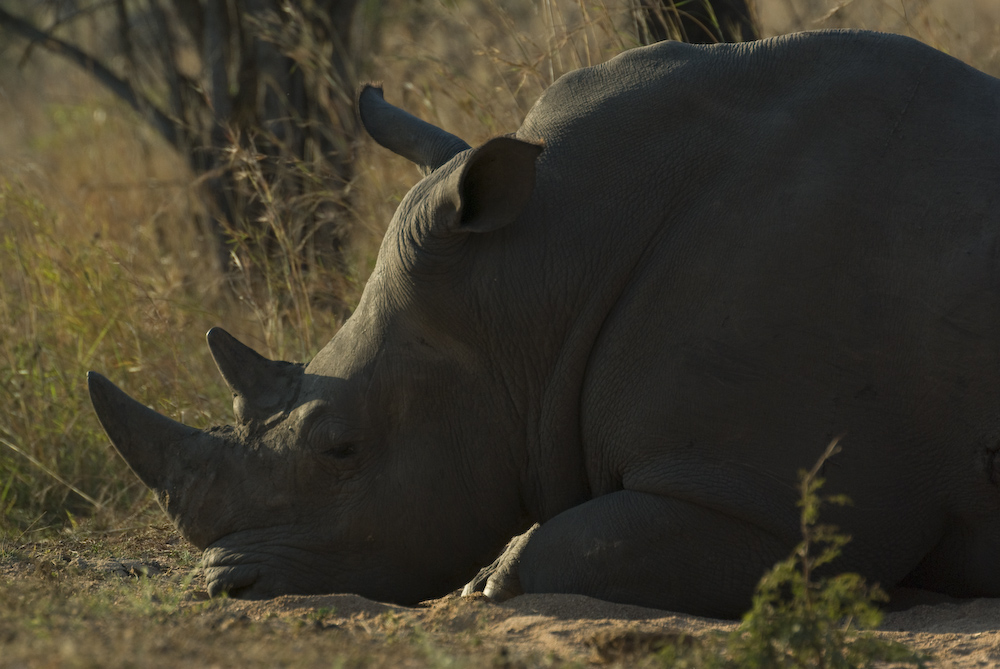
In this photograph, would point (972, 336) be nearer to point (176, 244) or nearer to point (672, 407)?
point (672, 407)

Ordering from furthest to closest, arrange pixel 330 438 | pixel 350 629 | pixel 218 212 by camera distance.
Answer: pixel 218 212
pixel 330 438
pixel 350 629

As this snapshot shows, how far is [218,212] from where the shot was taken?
6.71m

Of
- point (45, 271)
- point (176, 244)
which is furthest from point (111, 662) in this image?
point (176, 244)

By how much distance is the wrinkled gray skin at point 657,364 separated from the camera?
3.10 meters

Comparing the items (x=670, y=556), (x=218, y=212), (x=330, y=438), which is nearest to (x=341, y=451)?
(x=330, y=438)

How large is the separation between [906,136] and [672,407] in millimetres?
942

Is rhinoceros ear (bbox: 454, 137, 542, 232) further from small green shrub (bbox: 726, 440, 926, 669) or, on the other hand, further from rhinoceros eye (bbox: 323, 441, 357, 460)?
small green shrub (bbox: 726, 440, 926, 669)

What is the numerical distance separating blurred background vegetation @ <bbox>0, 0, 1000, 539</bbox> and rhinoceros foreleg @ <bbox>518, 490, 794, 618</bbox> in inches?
89.4

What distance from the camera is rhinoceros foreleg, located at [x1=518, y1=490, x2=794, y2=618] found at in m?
3.13

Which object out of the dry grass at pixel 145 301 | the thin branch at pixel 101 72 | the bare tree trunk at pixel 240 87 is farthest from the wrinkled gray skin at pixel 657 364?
the thin branch at pixel 101 72

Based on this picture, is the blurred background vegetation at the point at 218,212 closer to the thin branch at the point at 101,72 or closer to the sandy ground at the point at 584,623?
the thin branch at the point at 101,72

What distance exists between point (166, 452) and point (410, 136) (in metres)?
1.20

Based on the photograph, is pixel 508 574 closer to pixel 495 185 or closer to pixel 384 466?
pixel 384 466

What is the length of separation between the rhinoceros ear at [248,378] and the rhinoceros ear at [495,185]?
2.38ft
